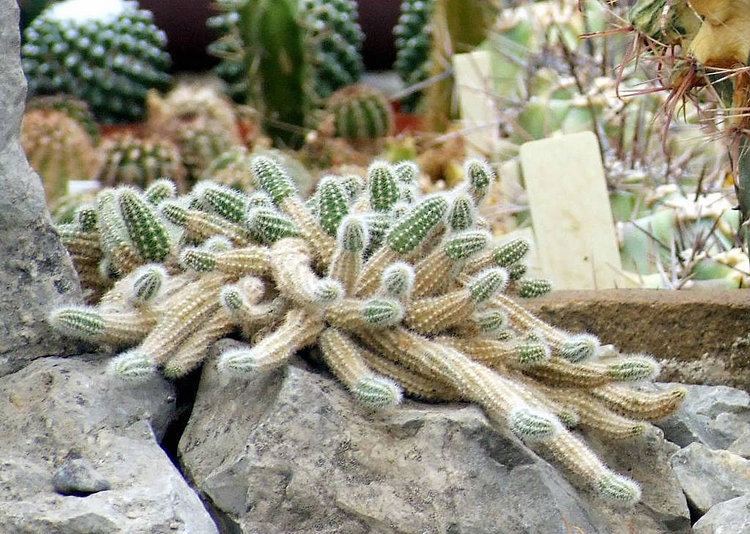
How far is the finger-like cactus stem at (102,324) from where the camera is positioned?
6.10ft

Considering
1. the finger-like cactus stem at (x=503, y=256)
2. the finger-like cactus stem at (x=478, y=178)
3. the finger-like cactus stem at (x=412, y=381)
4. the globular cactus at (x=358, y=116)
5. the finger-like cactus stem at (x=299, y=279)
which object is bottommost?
the globular cactus at (x=358, y=116)

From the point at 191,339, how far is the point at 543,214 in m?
1.28

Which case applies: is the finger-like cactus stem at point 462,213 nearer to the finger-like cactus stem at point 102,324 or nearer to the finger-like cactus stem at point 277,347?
the finger-like cactus stem at point 277,347

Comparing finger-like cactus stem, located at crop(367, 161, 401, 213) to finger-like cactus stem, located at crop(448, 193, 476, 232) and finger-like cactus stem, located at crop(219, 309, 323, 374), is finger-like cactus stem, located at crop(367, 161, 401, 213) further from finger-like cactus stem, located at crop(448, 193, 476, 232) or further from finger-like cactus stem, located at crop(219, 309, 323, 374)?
finger-like cactus stem, located at crop(219, 309, 323, 374)

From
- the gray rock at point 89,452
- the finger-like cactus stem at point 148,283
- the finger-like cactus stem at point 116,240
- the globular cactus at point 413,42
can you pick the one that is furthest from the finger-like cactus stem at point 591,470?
the globular cactus at point 413,42

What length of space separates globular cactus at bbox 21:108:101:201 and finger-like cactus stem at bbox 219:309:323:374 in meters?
3.43

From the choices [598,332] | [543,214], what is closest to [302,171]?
[543,214]

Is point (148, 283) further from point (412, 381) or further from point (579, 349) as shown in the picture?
point (579, 349)

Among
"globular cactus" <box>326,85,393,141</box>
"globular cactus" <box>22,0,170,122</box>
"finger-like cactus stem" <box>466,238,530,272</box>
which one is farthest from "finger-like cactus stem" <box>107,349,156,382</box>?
"globular cactus" <box>22,0,170,122</box>

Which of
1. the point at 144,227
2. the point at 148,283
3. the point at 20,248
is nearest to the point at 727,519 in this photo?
the point at 148,283

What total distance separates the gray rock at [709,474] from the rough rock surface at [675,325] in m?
0.45

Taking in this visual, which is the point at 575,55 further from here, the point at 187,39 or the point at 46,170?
the point at 187,39

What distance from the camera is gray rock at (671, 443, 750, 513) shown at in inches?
78.3

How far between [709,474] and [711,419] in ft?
0.93
